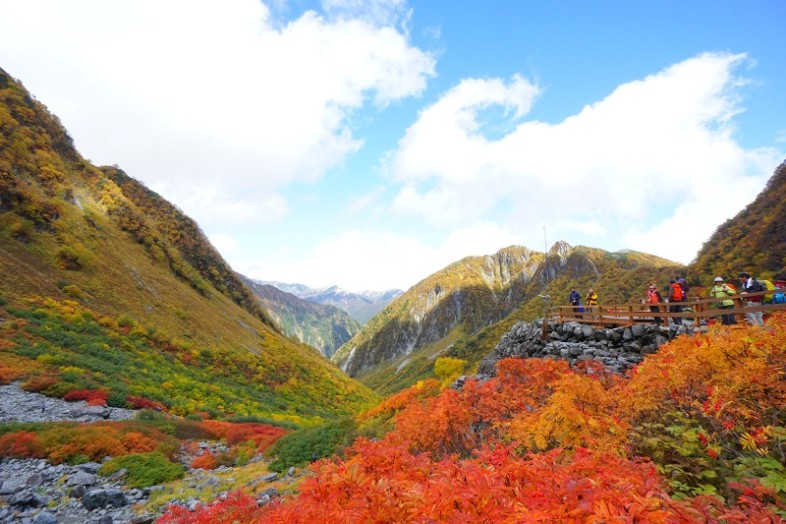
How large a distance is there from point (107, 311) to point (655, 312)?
118 feet

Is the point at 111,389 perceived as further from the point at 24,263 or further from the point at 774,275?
the point at 774,275

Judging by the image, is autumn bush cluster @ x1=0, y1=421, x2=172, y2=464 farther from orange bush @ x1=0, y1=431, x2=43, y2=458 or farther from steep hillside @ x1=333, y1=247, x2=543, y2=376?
steep hillside @ x1=333, y1=247, x2=543, y2=376

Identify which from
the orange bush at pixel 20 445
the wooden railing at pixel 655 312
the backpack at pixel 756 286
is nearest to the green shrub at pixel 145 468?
the orange bush at pixel 20 445

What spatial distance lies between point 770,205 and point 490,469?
154 feet

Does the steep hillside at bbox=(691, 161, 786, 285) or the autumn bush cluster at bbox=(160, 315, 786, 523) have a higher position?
the steep hillside at bbox=(691, 161, 786, 285)

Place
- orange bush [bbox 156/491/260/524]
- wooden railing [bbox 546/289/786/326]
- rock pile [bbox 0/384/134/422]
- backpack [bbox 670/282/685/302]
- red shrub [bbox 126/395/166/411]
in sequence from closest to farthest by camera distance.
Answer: orange bush [bbox 156/491/260/524] < wooden railing [bbox 546/289/786/326] < rock pile [bbox 0/384/134/422] < backpack [bbox 670/282/685/302] < red shrub [bbox 126/395/166/411]

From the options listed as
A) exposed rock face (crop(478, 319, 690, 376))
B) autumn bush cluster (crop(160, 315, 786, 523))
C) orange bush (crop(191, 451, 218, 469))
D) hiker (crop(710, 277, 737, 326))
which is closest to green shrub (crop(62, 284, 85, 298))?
orange bush (crop(191, 451, 218, 469))

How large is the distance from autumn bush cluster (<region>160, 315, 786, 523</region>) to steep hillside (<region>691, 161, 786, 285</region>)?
79.8ft

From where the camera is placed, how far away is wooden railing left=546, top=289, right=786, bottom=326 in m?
11.4

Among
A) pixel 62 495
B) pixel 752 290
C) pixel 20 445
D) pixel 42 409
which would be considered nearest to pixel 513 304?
pixel 752 290

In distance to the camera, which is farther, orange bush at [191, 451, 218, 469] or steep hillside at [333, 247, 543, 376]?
steep hillside at [333, 247, 543, 376]

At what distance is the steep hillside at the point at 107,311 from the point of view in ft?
67.1

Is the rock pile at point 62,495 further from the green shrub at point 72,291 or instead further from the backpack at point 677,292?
the backpack at point 677,292

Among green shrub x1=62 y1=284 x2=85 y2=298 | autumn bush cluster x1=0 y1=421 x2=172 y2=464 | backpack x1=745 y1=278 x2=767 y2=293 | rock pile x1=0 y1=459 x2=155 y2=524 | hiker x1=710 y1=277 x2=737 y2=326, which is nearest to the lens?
rock pile x1=0 y1=459 x2=155 y2=524
